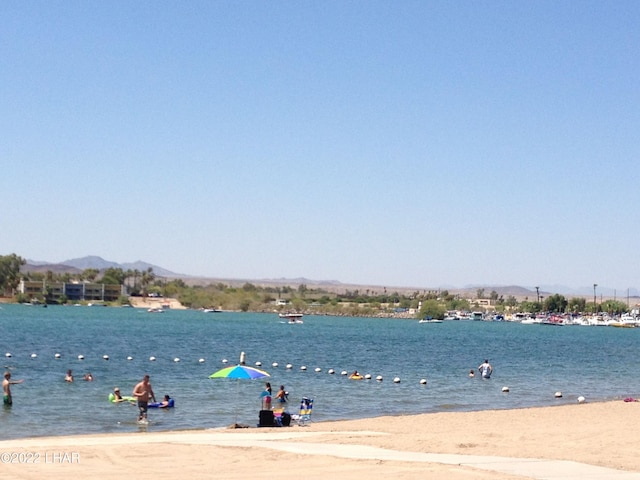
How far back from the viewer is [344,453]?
797 inches

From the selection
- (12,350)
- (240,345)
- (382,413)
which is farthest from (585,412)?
(240,345)

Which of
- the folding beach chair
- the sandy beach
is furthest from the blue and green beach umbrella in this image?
the sandy beach

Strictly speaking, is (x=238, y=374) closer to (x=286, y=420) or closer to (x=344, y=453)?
(x=286, y=420)

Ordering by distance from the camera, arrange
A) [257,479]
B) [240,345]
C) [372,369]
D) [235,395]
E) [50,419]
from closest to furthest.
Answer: [257,479] < [50,419] < [235,395] < [372,369] < [240,345]

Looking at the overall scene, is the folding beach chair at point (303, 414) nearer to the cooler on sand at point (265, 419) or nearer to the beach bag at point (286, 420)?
the beach bag at point (286, 420)

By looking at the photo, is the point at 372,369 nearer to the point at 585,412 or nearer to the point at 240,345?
the point at 585,412

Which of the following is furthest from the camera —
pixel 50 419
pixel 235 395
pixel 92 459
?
pixel 235 395

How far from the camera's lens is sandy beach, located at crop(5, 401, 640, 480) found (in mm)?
17750

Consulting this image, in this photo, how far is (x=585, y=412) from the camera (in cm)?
3356

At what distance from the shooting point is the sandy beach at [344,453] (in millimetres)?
17750

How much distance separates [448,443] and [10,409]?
62.6ft

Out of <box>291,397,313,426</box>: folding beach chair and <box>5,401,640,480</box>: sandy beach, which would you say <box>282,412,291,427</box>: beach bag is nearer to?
<box>291,397,313,426</box>: folding beach chair

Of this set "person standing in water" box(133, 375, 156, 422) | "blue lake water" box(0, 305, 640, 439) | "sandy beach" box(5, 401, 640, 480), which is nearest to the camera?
"sandy beach" box(5, 401, 640, 480)

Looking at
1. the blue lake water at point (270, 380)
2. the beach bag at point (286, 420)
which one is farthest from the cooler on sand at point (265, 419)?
the blue lake water at point (270, 380)
